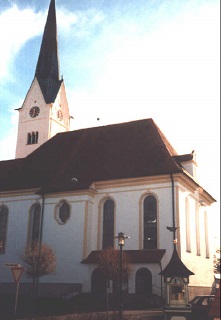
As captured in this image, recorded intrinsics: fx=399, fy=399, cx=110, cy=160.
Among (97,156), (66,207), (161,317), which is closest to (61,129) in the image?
(97,156)

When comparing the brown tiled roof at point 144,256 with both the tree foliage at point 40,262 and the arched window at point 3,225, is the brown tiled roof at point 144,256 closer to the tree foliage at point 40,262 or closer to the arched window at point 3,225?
the tree foliage at point 40,262

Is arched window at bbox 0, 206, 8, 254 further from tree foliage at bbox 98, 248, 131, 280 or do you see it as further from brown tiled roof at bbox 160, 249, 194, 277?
brown tiled roof at bbox 160, 249, 194, 277

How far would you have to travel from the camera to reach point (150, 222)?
2794 centimetres

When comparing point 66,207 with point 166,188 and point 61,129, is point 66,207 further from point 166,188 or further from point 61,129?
point 61,129

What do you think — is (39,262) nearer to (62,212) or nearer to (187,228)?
(62,212)

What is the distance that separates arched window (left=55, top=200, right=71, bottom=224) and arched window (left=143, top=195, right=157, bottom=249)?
5982 mm

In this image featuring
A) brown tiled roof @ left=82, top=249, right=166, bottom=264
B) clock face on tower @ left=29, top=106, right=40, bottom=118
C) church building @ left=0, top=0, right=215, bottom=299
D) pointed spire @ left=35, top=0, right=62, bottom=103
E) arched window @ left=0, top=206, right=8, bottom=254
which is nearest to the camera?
brown tiled roof @ left=82, top=249, right=166, bottom=264

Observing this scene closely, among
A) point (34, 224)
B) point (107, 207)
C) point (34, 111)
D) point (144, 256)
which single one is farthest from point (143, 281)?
point (34, 111)

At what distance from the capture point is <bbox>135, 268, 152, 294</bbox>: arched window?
2550 cm

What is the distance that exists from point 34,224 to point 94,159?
7.17 metres

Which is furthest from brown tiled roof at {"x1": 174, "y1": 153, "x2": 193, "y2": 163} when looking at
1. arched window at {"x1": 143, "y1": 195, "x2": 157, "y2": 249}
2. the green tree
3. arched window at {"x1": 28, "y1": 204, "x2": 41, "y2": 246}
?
the green tree

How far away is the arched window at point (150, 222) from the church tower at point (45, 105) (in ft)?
53.3

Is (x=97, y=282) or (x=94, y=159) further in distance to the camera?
(x=94, y=159)

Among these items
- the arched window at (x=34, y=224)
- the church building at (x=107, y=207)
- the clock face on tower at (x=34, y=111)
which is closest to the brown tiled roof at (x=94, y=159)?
the church building at (x=107, y=207)
